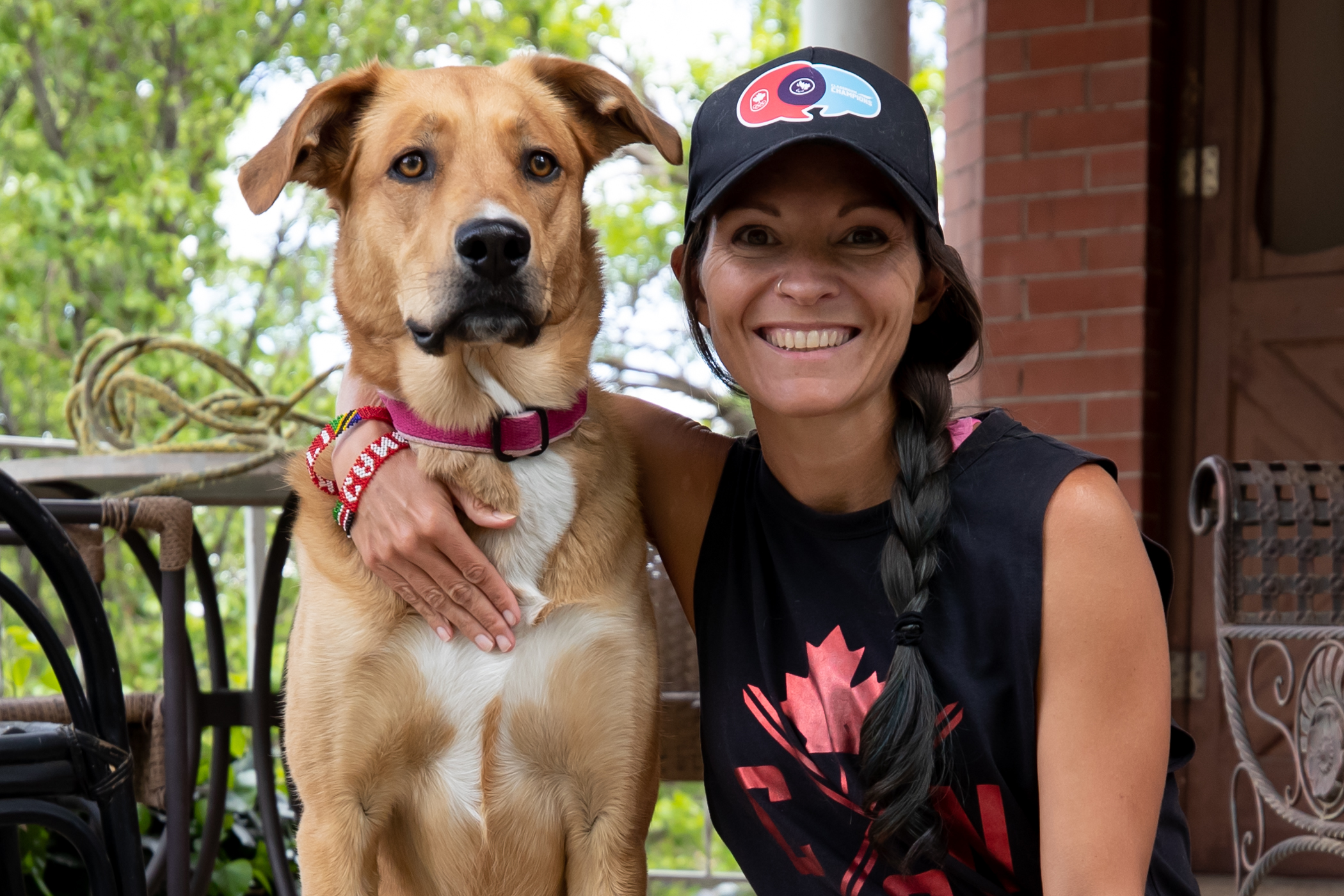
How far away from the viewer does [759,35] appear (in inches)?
375

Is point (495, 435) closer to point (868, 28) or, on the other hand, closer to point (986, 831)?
point (986, 831)

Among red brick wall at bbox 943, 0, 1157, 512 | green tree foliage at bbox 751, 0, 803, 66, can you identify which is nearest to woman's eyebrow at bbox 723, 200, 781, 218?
red brick wall at bbox 943, 0, 1157, 512

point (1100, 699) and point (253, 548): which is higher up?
point (1100, 699)

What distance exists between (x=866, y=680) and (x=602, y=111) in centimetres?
93

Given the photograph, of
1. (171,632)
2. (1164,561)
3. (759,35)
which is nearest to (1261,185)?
(1164,561)

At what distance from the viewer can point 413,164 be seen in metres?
1.61

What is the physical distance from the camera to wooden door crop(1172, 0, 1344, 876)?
3.42 metres

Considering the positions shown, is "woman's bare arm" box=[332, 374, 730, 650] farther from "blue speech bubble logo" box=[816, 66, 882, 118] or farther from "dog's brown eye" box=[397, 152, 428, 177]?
"blue speech bubble logo" box=[816, 66, 882, 118]

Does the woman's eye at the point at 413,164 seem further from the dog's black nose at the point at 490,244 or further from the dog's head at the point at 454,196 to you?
the dog's black nose at the point at 490,244

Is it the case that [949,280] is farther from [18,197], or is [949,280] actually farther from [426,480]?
[18,197]

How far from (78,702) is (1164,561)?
137cm

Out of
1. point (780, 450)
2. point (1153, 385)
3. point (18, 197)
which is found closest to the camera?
point (780, 450)

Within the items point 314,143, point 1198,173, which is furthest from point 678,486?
point 1198,173

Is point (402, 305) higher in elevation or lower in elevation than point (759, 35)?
lower
